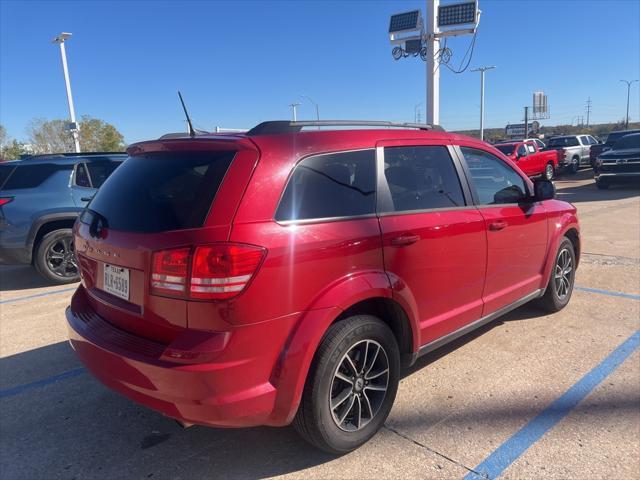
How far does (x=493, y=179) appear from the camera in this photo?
3.98 meters

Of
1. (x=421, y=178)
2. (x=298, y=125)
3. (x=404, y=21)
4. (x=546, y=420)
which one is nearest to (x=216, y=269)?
(x=298, y=125)

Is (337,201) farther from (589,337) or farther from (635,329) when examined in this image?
(635,329)

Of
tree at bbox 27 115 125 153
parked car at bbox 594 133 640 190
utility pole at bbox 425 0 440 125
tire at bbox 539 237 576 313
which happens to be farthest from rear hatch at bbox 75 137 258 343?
tree at bbox 27 115 125 153

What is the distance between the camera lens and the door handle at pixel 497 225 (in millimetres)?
3622

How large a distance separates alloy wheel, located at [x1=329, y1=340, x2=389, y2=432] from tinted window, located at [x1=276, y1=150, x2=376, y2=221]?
771 millimetres

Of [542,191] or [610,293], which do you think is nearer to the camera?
[542,191]

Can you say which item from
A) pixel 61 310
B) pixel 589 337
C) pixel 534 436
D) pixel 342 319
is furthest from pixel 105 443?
pixel 589 337

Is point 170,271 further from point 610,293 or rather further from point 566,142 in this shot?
point 566,142

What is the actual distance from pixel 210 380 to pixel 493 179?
288cm

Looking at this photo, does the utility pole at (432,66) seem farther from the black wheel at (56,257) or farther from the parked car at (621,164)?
the black wheel at (56,257)

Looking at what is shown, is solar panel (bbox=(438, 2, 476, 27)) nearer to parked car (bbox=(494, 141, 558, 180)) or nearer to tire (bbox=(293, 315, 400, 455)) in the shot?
parked car (bbox=(494, 141, 558, 180))

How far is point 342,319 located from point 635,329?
3.27 meters

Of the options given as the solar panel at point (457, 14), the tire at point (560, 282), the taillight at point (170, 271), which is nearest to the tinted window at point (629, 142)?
the solar panel at point (457, 14)

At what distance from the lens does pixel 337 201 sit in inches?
105
